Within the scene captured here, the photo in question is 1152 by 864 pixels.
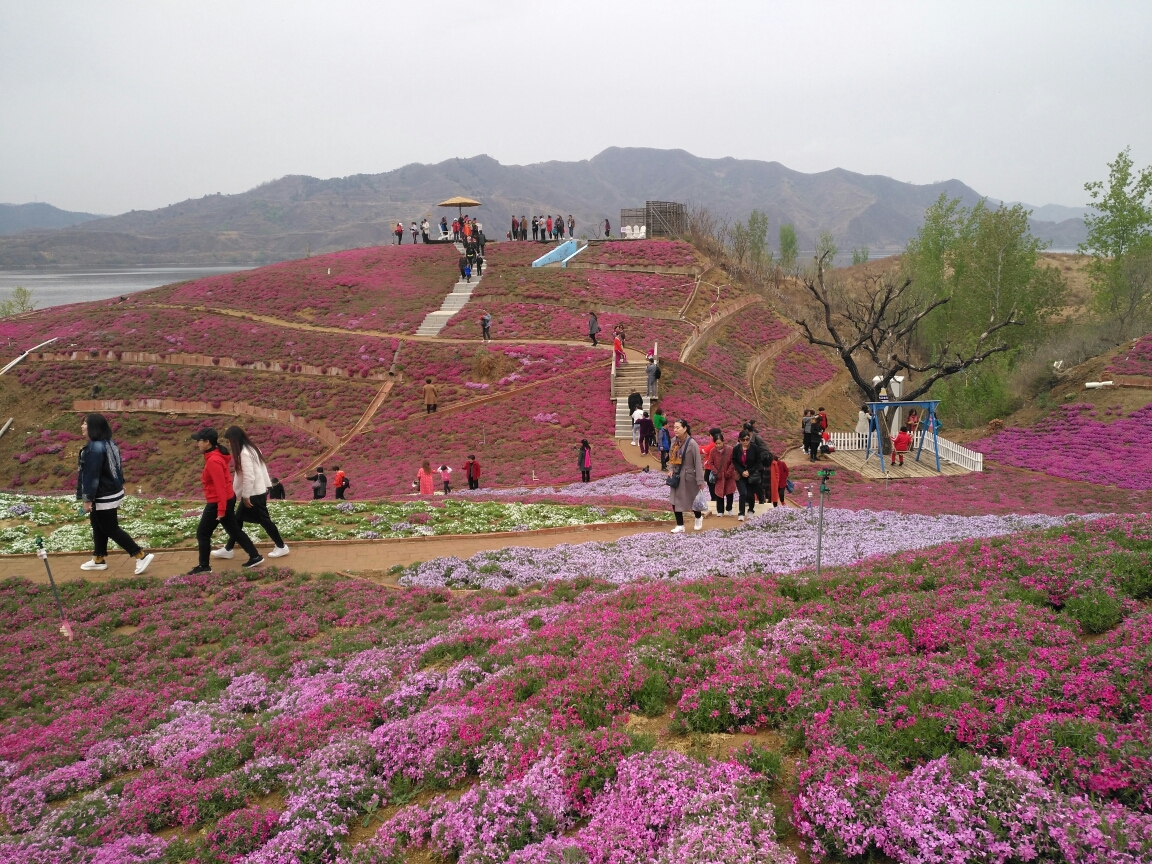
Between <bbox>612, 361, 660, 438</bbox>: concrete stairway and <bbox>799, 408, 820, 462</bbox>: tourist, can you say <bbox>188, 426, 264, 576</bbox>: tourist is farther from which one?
<bbox>799, 408, 820, 462</bbox>: tourist

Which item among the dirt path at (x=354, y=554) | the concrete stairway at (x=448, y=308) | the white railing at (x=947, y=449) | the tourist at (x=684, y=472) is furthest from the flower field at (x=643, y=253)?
the tourist at (x=684, y=472)

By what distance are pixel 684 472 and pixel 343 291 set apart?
131 ft

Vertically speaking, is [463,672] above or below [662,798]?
below

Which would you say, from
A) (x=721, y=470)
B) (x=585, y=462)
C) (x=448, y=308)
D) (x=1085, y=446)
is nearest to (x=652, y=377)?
(x=585, y=462)

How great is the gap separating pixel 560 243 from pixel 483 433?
32.2 meters

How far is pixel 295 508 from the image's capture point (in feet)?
53.4

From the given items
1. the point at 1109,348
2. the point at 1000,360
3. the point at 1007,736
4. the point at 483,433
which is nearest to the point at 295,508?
the point at 483,433

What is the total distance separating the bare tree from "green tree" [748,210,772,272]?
22.5 ft

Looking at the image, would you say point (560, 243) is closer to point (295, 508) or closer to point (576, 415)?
point (576, 415)

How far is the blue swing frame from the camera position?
76.9ft

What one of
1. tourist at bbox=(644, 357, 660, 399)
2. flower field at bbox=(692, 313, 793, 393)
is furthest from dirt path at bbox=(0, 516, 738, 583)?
flower field at bbox=(692, 313, 793, 393)

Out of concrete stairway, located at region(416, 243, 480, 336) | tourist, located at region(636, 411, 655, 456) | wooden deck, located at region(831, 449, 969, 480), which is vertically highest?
concrete stairway, located at region(416, 243, 480, 336)

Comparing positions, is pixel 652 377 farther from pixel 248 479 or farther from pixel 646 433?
pixel 248 479

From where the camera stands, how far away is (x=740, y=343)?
149 feet
